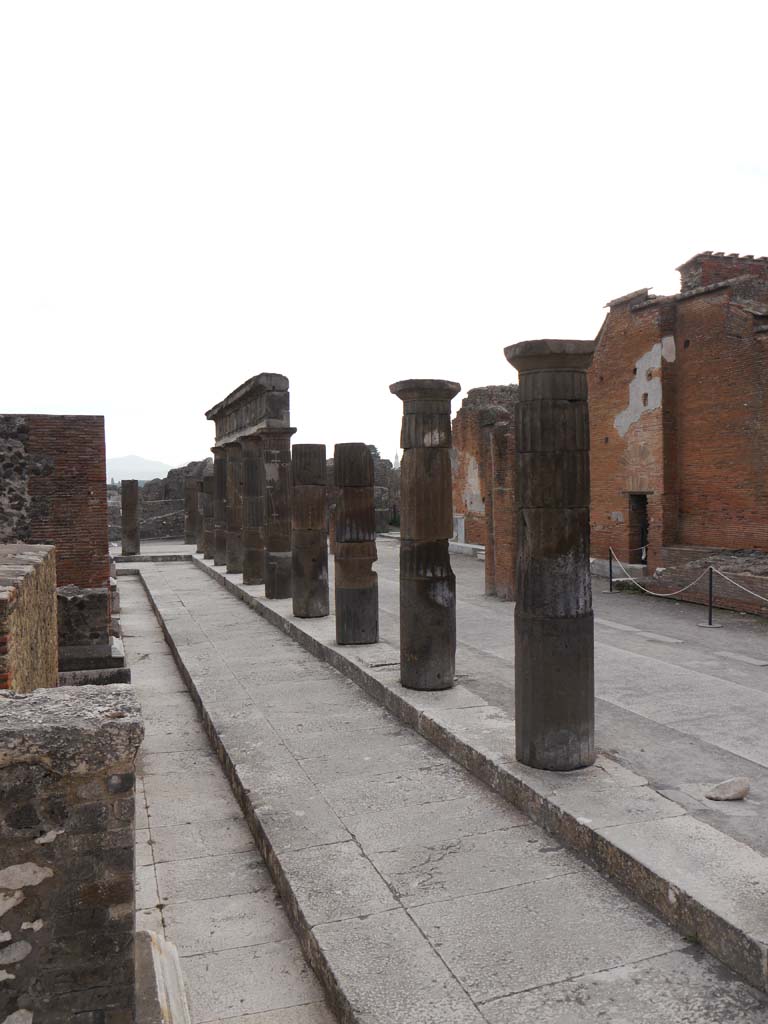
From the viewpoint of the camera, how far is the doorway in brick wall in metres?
17.9

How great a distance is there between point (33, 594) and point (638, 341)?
14448 millimetres

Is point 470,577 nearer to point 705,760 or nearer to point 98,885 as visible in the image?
point 705,760

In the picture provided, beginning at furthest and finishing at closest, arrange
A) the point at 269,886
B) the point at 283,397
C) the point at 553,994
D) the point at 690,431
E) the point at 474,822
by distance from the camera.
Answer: the point at 690,431
the point at 283,397
the point at 474,822
the point at 269,886
the point at 553,994

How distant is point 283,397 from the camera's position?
14.6 metres

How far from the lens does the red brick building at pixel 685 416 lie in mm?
14984

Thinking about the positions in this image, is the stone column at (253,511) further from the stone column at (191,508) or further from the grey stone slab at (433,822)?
the grey stone slab at (433,822)

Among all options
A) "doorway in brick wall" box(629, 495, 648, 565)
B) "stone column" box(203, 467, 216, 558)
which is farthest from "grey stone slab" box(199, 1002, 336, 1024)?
"stone column" box(203, 467, 216, 558)

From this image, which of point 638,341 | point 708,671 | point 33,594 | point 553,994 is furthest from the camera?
point 638,341

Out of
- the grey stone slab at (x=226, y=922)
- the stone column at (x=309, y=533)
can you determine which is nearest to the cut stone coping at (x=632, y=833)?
the grey stone slab at (x=226, y=922)

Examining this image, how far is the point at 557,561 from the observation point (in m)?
5.47

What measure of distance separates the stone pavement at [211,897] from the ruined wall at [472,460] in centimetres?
1718

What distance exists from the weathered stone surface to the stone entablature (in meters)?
10.6

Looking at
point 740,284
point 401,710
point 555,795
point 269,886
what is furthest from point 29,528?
point 740,284

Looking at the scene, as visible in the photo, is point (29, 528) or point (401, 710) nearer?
point (401, 710)
